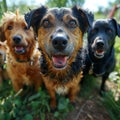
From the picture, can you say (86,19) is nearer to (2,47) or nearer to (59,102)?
(59,102)

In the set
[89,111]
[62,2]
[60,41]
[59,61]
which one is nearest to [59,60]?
[59,61]

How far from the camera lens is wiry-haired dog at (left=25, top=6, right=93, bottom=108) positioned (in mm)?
4145

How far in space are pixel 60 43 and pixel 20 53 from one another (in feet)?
4.37

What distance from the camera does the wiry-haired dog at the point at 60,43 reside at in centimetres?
414

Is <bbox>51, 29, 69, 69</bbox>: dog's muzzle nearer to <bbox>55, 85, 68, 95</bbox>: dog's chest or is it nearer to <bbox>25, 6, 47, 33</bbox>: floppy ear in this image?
<bbox>25, 6, 47, 33</bbox>: floppy ear

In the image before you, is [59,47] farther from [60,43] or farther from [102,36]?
[102,36]

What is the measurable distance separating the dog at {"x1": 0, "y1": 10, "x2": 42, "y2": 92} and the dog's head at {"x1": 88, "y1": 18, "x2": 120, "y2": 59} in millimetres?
1045

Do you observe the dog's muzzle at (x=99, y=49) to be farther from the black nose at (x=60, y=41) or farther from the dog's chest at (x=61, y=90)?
the black nose at (x=60, y=41)

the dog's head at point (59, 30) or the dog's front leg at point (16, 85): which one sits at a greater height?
the dog's head at point (59, 30)

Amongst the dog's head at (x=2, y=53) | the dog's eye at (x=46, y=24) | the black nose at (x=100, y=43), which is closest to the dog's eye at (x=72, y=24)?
the dog's eye at (x=46, y=24)

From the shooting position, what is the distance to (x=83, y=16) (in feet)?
15.3

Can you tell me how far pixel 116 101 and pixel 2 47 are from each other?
2.43 metres

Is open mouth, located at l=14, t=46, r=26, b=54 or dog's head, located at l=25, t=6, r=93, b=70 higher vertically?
dog's head, located at l=25, t=6, r=93, b=70

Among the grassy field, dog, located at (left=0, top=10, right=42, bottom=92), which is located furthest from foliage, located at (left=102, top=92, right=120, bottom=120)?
dog, located at (left=0, top=10, right=42, bottom=92)
